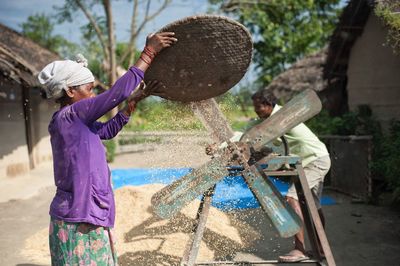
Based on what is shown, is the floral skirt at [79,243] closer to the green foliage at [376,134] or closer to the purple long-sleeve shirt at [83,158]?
the purple long-sleeve shirt at [83,158]

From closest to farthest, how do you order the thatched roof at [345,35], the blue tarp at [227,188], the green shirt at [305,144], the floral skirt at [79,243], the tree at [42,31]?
1. the floral skirt at [79,243]
2. the green shirt at [305,144]
3. the blue tarp at [227,188]
4. the thatched roof at [345,35]
5. the tree at [42,31]

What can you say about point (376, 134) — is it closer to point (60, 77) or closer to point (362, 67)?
point (362, 67)

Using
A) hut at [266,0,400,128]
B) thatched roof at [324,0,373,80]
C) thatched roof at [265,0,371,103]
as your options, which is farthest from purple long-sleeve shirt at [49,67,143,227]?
thatched roof at [324,0,373,80]

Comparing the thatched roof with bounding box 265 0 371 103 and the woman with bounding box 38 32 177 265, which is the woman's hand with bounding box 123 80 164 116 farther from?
the thatched roof with bounding box 265 0 371 103

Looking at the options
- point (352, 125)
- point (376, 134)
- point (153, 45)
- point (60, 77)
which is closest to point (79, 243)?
point (60, 77)

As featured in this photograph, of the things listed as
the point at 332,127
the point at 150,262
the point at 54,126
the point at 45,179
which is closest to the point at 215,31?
the point at 54,126

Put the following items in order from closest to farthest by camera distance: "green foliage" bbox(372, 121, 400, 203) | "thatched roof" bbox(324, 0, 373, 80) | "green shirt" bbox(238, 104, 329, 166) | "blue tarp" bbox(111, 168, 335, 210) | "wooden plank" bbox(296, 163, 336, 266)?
1. "wooden plank" bbox(296, 163, 336, 266)
2. "green shirt" bbox(238, 104, 329, 166)
3. "green foliage" bbox(372, 121, 400, 203)
4. "blue tarp" bbox(111, 168, 335, 210)
5. "thatched roof" bbox(324, 0, 373, 80)

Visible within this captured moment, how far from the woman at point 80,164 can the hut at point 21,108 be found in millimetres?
5944

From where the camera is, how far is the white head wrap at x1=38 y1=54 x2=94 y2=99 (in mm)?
2143

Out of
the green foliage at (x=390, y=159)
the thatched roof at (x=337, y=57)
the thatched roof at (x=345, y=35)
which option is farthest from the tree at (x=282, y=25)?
the green foliage at (x=390, y=159)

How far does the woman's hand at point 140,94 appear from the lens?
2.59 meters

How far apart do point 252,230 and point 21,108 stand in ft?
26.4

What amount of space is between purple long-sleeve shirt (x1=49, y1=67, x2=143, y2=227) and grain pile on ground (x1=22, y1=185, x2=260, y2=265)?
238 centimetres

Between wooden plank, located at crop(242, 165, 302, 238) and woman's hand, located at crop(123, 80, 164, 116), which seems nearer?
woman's hand, located at crop(123, 80, 164, 116)
